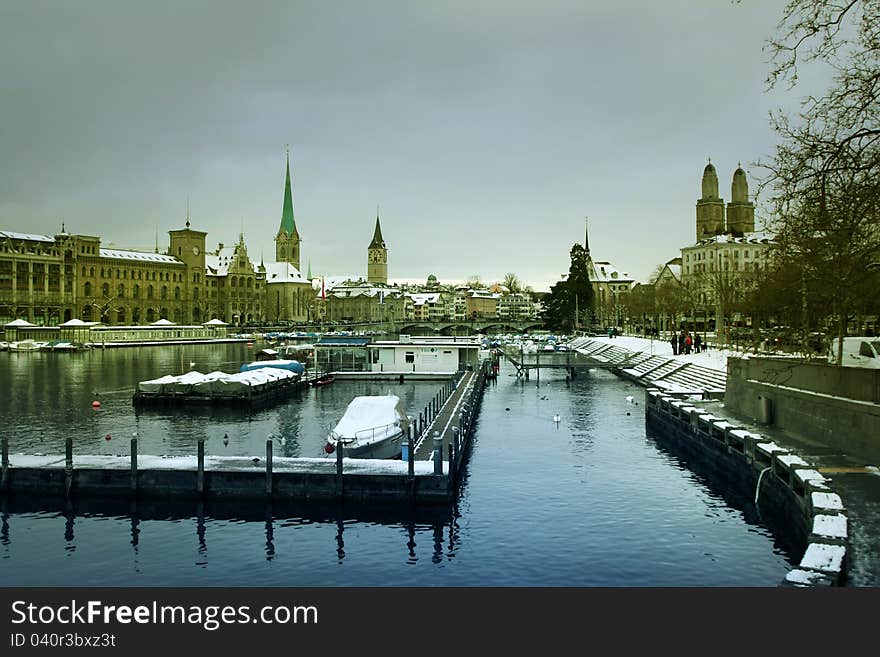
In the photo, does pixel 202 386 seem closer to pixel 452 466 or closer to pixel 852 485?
pixel 452 466

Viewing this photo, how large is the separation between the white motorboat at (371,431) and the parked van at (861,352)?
754 inches

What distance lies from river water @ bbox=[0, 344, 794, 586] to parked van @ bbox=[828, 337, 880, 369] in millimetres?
7984

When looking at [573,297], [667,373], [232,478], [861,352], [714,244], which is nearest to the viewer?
[232,478]

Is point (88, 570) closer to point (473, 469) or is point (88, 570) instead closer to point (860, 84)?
point (473, 469)

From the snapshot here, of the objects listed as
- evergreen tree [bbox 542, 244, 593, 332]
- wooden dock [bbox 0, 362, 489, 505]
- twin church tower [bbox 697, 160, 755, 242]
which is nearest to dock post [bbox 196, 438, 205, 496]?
wooden dock [bbox 0, 362, 489, 505]

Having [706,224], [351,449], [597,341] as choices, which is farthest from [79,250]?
[351,449]

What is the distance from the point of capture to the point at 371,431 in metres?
33.7

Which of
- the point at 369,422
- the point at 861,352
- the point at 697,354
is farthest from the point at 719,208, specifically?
the point at 369,422

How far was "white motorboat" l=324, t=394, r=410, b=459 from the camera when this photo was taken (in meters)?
32.8

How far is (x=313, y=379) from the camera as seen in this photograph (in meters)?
75.8

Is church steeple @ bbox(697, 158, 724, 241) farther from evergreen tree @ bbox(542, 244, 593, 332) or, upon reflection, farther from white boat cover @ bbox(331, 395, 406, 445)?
white boat cover @ bbox(331, 395, 406, 445)

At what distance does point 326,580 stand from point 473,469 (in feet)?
49.3

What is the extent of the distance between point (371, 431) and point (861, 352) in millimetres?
20949
